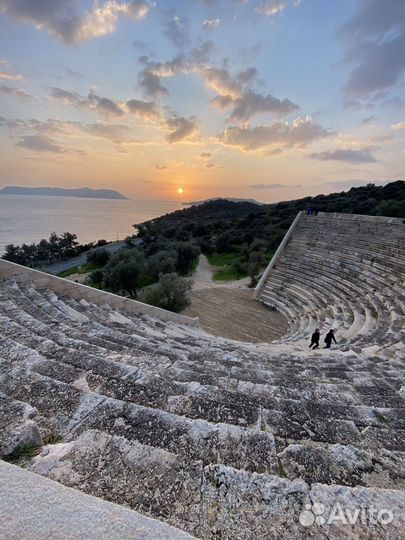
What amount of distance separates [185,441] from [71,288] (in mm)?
6322

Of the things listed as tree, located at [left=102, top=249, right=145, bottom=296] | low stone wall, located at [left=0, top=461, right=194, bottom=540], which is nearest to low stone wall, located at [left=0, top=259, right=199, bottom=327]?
low stone wall, located at [left=0, top=461, right=194, bottom=540]

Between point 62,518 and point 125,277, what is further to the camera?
point 125,277

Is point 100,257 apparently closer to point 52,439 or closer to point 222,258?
point 222,258

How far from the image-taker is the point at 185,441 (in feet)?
6.14

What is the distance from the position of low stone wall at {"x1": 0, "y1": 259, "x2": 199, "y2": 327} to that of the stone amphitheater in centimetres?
166

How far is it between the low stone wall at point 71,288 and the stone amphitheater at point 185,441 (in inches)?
65.4

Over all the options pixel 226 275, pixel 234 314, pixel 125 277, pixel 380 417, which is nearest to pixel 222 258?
pixel 226 275

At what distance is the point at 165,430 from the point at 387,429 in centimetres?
226

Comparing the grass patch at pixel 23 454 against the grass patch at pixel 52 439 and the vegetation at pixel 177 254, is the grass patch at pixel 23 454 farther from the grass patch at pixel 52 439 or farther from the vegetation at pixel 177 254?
the vegetation at pixel 177 254

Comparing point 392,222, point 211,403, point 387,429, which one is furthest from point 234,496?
point 392,222

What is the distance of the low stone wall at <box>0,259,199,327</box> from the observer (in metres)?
6.41

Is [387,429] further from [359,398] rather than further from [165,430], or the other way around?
[165,430]

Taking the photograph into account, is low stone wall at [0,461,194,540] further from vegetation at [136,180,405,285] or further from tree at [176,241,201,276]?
tree at [176,241,201,276]

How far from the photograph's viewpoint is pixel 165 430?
6.42ft
